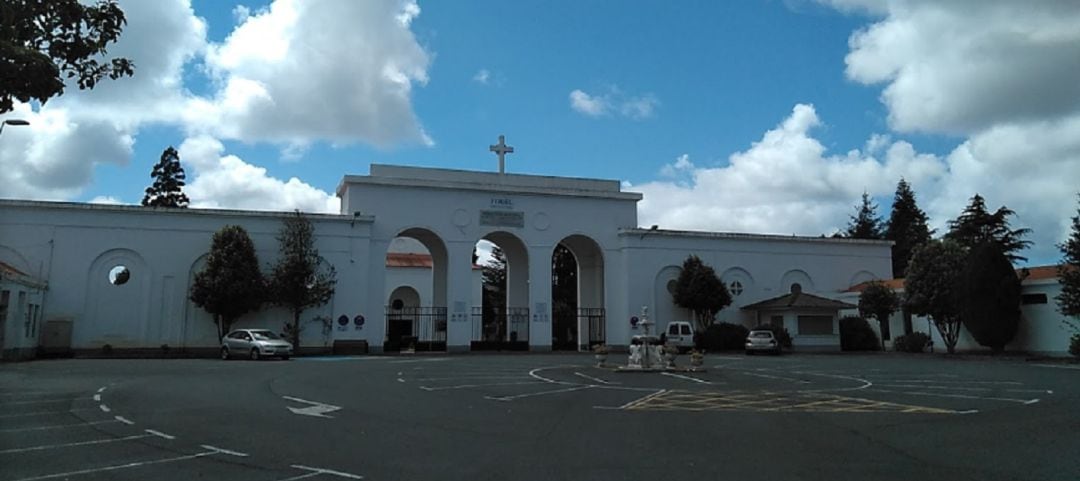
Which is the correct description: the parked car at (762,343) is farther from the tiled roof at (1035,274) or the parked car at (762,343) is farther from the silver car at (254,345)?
the silver car at (254,345)

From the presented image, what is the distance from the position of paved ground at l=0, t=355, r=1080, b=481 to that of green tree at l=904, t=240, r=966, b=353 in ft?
67.1

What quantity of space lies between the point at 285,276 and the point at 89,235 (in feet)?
30.7

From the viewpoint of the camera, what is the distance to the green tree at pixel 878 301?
4425cm

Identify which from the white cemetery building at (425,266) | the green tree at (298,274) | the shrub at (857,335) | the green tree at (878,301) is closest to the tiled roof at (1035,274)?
the green tree at (878,301)

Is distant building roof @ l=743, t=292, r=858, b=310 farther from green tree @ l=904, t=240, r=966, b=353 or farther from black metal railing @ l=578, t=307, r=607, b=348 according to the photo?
black metal railing @ l=578, t=307, r=607, b=348

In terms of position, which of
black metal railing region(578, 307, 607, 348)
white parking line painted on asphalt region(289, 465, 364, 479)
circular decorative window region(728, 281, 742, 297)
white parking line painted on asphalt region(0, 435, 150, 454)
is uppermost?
circular decorative window region(728, 281, 742, 297)

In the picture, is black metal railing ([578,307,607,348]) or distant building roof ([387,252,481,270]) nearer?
black metal railing ([578,307,607,348])

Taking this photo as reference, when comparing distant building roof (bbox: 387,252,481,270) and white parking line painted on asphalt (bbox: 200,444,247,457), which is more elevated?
distant building roof (bbox: 387,252,481,270)

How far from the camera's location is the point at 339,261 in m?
40.6

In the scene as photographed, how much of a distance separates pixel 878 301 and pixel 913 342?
289cm

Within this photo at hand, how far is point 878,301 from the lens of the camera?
44219 mm

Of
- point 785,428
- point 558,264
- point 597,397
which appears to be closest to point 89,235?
point 597,397

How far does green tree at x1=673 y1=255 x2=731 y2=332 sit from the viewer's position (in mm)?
44562

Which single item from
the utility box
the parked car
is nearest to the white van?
the parked car
